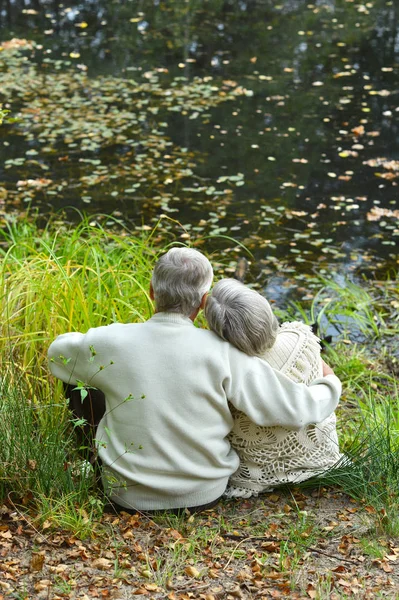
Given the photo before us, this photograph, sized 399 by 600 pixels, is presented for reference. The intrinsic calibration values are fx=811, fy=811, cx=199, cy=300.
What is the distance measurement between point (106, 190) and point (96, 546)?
508 cm

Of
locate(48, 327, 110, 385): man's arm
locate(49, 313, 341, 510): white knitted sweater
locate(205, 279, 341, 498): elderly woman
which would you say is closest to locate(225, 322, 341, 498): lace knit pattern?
locate(205, 279, 341, 498): elderly woman

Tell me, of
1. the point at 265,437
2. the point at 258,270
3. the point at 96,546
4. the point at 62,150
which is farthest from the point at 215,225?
the point at 96,546

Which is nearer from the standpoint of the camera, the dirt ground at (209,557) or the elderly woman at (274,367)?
the dirt ground at (209,557)

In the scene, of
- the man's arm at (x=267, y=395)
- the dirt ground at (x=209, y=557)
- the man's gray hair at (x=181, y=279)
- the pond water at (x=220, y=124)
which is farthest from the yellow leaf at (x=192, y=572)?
the pond water at (x=220, y=124)

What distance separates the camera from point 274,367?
3.16 m

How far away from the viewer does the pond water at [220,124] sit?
7.01 metres

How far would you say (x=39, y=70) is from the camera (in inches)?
414

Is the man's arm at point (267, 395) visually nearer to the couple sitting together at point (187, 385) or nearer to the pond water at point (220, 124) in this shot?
the couple sitting together at point (187, 385)

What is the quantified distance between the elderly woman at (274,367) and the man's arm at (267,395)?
0.07 m

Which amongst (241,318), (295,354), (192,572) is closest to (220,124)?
(295,354)

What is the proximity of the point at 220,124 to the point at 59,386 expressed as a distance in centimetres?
594

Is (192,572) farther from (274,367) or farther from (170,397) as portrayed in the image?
(274,367)

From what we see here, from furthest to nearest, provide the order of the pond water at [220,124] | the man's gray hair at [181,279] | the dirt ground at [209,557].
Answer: the pond water at [220,124]
the man's gray hair at [181,279]
the dirt ground at [209,557]

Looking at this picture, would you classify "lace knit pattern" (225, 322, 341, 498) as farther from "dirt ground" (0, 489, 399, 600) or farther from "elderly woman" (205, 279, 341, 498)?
"dirt ground" (0, 489, 399, 600)
